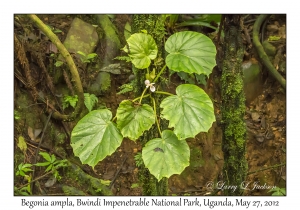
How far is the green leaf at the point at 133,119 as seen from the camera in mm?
1411

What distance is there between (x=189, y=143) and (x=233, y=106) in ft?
3.32

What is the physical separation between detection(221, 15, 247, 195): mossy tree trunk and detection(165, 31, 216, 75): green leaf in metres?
0.46

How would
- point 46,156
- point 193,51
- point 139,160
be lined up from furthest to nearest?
point 46,156
point 139,160
point 193,51

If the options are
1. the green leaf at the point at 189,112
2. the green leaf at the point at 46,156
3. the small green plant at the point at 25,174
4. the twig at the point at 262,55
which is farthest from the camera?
the twig at the point at 262,55

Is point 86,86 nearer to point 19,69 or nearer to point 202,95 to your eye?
point 19,69

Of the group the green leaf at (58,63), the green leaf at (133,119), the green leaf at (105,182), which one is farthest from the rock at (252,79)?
the green leaf at (133,119)

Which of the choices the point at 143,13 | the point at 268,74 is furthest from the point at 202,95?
the point at 268,74

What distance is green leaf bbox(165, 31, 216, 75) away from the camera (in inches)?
57.1

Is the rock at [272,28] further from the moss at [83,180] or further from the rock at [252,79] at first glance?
the moss at [83,180]

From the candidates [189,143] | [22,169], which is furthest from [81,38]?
[189,143]

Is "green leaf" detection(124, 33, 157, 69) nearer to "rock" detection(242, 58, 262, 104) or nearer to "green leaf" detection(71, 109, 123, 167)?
"green leaf" detection(71, 109, 123, 167)

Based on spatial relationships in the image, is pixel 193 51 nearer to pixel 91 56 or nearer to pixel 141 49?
pixel 141 49

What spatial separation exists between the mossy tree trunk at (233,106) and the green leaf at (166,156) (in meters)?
0.66

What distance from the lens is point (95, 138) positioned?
1448mm
